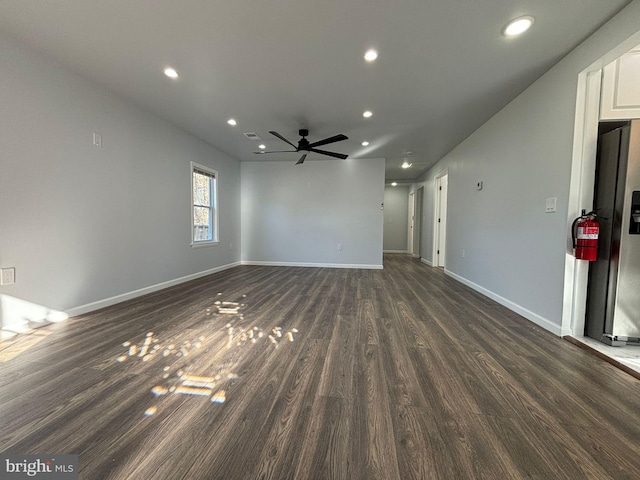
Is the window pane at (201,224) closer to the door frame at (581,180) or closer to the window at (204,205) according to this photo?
the window at (204,205)

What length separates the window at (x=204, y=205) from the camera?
463 centimetres

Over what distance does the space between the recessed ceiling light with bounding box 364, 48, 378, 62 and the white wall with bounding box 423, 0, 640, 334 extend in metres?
1.71

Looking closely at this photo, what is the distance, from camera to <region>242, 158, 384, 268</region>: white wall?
595 centimetres

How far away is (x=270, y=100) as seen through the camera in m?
3.13

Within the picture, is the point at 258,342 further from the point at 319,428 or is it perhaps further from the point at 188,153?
the point at 188,153

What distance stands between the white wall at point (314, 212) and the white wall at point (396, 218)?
150 inches

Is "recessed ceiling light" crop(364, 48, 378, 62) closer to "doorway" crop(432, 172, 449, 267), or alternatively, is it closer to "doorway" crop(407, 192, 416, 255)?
"doorway" crop(432, 172, 449, 267)

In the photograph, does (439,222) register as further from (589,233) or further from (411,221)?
(589,233)

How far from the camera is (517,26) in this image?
6.32 feet

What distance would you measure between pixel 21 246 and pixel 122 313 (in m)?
1.05

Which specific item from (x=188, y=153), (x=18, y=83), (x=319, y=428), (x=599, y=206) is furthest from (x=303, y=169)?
(x=319, y=428)

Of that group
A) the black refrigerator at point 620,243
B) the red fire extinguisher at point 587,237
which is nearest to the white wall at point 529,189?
the red fire extinguisher at point 587,237

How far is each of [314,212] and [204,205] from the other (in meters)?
2.47

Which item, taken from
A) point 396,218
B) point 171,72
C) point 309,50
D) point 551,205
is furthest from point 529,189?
point 396,218
